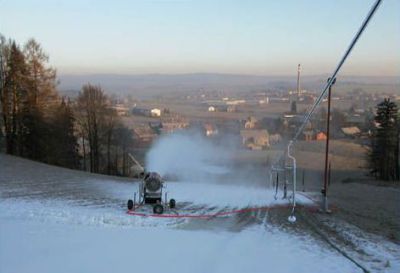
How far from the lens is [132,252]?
12008 millimetres

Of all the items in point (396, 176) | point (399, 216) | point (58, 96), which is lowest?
point (396, 176)

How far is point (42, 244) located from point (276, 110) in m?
71.7

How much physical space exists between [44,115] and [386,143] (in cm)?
4044

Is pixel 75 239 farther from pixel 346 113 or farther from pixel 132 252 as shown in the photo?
pixel 346 113

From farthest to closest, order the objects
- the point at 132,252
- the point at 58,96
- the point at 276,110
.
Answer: the point at 276,110
the point at 58,96
the point at 132,252

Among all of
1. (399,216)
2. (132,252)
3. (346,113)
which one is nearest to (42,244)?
(132,252)

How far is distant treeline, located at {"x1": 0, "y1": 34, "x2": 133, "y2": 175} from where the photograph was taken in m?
43.3

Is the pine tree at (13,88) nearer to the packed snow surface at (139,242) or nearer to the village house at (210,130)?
the packed snow surface at (139,242)

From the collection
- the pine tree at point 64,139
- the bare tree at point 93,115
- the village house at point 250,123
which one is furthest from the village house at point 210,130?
the pine tree at point 64,139

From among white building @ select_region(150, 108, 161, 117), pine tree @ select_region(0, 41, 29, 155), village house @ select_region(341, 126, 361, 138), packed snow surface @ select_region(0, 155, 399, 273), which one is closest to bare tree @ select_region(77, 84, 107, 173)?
pine tree @ select_region(0, 41, 29, 155)

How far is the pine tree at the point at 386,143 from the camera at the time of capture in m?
53.2

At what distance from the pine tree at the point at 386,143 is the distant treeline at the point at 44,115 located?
33.1 meters

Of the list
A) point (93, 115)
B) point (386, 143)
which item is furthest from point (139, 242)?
point (386, 143)

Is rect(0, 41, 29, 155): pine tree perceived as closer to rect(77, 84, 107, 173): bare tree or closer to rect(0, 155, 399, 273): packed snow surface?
rect(77, 84, 107, 173): bare tree
